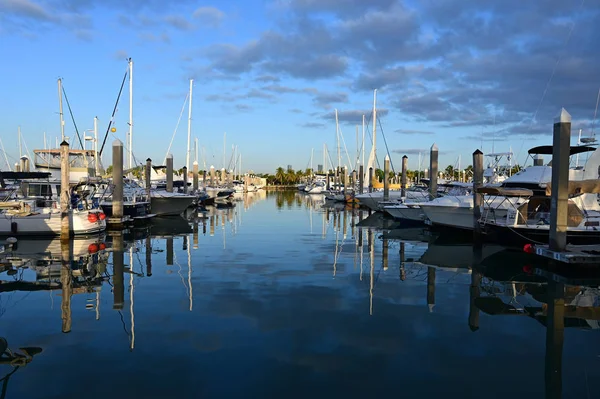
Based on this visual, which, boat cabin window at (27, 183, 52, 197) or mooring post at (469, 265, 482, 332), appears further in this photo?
boat cabin window at (27, 183, 52, 197)

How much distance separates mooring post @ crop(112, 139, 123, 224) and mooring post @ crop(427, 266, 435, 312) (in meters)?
16.6

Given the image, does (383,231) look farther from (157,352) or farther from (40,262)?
(157,352)

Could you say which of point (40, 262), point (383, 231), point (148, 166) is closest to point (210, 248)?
point (40, 262)

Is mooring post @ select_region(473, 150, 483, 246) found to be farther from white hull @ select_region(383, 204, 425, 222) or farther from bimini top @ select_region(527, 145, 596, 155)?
white hull @ select_region(383, 204, 425, 222)

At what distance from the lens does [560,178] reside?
48.6ft

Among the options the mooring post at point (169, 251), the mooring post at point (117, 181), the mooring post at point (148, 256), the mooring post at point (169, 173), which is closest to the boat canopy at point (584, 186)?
the mooring post at point (169, 251)

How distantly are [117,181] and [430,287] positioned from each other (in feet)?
59.3

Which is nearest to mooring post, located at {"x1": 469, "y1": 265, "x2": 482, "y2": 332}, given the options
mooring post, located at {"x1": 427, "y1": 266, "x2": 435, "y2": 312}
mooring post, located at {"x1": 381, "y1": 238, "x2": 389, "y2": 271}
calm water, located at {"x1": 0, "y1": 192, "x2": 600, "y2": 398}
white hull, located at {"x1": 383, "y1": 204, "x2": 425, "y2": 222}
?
calm water, located at {"x1": 0, "y1": 192, "x2": 600, "y2": 398}

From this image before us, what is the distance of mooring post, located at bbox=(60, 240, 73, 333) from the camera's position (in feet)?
32.1

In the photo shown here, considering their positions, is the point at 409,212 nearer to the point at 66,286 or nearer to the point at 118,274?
the point at 118,274

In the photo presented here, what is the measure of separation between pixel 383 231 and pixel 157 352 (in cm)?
2144

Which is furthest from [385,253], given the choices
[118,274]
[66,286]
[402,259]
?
[66,286]

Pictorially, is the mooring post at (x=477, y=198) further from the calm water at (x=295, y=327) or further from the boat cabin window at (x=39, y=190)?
the boat cabin window at (x=39, y=190)

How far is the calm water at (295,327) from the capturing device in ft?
22.6
